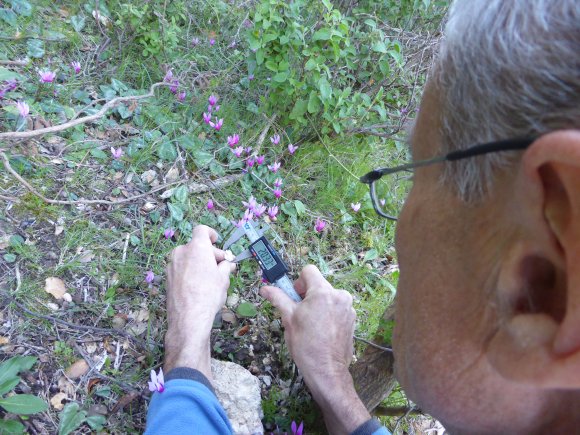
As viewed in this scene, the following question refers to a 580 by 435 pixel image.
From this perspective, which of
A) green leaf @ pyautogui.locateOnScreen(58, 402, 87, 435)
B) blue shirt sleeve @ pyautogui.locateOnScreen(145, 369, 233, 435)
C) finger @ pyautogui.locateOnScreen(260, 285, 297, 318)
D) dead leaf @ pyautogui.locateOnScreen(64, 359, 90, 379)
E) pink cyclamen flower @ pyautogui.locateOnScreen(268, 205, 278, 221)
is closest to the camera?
blue shirt sleeve @ pyautogui.locateOnScreen(145, 369, 233, 435)

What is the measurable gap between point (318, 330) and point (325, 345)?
7 centimetres

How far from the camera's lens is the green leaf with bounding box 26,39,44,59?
2587 millimetres

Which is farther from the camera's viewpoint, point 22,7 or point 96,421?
point 22,7

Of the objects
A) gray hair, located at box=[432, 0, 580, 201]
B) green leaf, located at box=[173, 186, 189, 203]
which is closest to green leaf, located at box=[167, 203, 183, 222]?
green leaf, located at box=[173, 186, 189, 203]

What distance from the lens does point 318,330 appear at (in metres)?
2.07

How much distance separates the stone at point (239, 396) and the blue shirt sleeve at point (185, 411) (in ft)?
0.75

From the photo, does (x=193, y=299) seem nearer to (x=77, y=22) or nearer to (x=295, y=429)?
(x=295, y=429)

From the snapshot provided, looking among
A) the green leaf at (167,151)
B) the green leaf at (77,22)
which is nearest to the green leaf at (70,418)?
the green leaf at (167,151)

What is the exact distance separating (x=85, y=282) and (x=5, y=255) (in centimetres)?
33

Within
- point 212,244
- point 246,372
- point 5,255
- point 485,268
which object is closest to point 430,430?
point 246,372

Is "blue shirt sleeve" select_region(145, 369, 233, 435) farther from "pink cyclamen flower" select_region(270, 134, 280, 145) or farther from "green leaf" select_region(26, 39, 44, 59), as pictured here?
"green leaf" select_region(26, 39, 44, 59)

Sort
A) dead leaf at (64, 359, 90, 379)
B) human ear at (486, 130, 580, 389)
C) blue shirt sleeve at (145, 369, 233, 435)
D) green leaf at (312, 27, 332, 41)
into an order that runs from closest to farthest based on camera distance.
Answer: human ear at (486, 130, 580, 389), blue shirt sleeve at (145, 369, 233, 435), dead leaf at (64, 359, 90, 379), green leaf at (312, 27, 332, 41)

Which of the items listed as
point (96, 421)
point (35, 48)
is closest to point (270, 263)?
point (96, 421)

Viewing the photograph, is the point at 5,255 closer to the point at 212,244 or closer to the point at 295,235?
the point at 212,244
